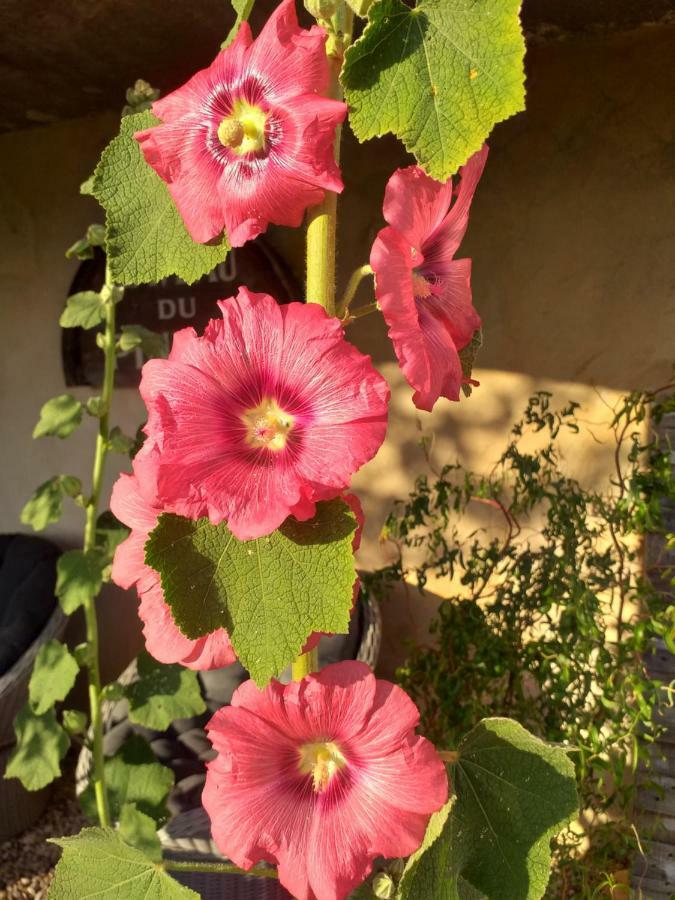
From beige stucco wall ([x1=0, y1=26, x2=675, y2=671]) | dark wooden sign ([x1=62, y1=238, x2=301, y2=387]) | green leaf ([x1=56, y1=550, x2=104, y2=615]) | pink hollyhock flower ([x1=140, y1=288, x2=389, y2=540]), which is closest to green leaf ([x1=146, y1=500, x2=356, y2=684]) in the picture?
pink hollyhock flower ([x1=140, y1=288, x2=389, y2=540])

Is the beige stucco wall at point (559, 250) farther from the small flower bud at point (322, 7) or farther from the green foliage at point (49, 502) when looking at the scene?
the small flower bud at point (322, 7)

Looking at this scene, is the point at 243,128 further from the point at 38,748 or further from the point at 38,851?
the point at 38,851

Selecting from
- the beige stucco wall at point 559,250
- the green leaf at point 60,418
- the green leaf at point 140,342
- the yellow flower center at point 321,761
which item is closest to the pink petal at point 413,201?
the yellow flower center at point 321,761

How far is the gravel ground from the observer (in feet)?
8.69

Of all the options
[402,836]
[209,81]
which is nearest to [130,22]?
[209,81]

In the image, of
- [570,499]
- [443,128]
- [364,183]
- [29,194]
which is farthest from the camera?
[29,194]

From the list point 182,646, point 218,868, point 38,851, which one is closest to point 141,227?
point 182,646

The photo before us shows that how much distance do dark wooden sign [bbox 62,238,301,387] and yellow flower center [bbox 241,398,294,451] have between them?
2.26 meters

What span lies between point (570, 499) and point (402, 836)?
1.51m

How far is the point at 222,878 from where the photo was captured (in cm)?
201

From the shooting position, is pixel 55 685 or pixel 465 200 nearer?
pixel 465 200

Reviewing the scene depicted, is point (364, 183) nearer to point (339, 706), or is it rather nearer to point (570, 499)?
point (570, 499)

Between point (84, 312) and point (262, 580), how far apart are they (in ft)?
4.00

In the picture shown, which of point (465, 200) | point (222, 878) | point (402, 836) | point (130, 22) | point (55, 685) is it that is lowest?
point (222, 878)
